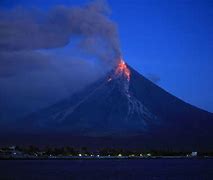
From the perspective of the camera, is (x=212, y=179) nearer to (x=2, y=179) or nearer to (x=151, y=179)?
(x=151, y=179)

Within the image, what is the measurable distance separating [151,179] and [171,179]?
280 cm

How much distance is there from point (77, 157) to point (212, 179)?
123784 millimetres

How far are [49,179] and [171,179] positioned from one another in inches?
625

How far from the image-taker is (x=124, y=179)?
70688 mm

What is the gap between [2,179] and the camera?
6588cm

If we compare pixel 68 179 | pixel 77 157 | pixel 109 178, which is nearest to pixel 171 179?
pixel 109 178

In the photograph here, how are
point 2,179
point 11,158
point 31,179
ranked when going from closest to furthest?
point 2,179 → point 31,179 → point 11,158

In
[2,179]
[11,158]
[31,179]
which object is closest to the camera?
[2,179]

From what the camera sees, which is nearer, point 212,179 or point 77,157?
point 212,179

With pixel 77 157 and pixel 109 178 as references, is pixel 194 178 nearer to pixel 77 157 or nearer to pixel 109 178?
pixel 109 178

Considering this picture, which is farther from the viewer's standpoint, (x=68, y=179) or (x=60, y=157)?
(x=60, y=157)

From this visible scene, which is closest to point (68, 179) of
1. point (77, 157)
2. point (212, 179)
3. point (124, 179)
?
point (124, 179)

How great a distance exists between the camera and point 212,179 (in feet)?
221

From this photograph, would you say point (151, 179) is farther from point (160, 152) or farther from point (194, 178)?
point (160, 152)
